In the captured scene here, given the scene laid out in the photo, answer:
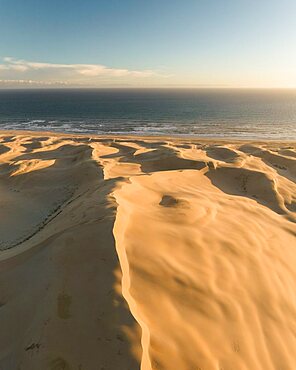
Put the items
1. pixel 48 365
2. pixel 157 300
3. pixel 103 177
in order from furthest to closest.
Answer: pixel 103 177 → pixel 157 300 → pixel 48 365

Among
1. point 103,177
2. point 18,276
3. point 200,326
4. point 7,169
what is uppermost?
point 200,326

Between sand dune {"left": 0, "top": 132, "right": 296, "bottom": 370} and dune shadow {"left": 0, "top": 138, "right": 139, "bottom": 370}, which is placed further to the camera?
sand dune {"left": 0, "top": 132, "right": 296, "bottom": 370}

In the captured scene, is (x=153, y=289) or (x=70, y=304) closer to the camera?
(x=70, y=304)

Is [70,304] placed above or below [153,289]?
above

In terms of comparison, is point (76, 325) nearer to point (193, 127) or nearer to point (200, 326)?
point (200, 326)

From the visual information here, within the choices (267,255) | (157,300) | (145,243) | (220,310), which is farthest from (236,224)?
(157,300)

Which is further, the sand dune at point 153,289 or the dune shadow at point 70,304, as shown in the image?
the sand dune at point 153,289

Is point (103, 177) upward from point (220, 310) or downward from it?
downward

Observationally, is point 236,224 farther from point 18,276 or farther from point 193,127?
point 193,127

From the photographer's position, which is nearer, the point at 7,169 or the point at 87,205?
the point at 87,205

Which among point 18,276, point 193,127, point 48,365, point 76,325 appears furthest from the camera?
point 193,127
